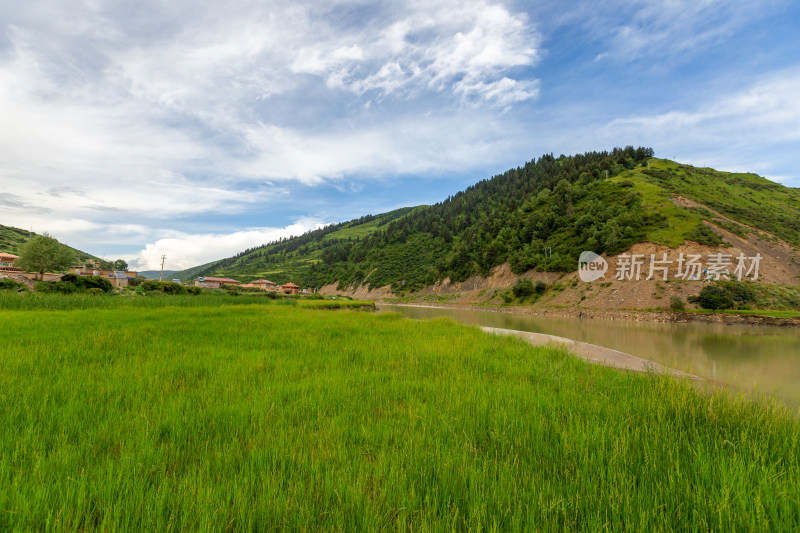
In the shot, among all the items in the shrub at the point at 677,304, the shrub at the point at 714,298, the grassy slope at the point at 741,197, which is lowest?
the shrub at the point at 677,304

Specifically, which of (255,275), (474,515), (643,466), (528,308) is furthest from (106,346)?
(255,275)

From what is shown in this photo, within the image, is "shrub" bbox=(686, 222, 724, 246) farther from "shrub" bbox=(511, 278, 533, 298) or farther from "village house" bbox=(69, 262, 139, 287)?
"village house" bbox=(69, 262, 139, 287)

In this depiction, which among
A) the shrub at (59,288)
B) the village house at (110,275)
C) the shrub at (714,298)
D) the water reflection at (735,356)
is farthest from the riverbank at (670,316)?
the village house at (110,275)

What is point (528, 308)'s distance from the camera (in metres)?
52.7

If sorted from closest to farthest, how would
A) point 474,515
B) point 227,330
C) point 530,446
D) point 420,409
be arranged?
point 474,515
point 530,446
point 420,409
point 227,330

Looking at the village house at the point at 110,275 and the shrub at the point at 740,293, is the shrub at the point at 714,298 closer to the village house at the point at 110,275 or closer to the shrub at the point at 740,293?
the shrub at the point at 740,293

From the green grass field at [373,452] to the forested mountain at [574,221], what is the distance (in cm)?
5771

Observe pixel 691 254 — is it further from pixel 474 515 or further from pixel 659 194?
pixel 474 515

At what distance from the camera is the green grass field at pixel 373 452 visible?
205 centimetres

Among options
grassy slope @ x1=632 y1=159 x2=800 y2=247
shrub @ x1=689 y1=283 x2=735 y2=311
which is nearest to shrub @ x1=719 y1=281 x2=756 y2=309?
shrub @ x1=689 y1=283 x2=735 y2=311

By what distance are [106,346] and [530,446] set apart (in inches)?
385

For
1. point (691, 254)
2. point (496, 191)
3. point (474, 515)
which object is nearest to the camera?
point (474, 515)

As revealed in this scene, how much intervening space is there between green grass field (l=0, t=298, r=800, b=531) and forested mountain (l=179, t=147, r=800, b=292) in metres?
57.7

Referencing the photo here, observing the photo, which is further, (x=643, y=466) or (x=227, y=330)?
(x=227, y=330)
